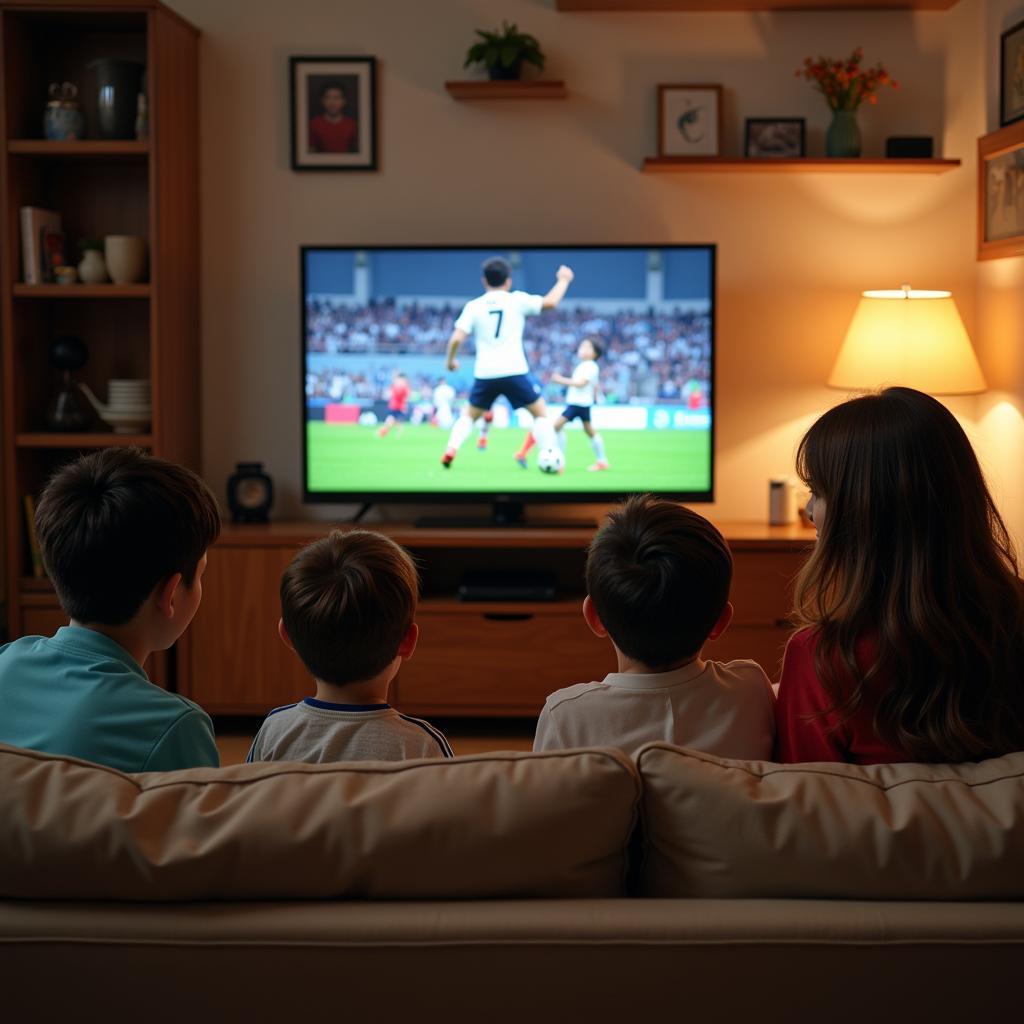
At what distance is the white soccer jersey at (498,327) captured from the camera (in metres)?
4.31

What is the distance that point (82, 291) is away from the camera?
4156 mm

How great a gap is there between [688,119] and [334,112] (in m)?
1.22

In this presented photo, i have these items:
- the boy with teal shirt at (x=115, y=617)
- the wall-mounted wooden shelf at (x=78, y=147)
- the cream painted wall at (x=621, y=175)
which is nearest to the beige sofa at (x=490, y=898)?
the boy with teal shirt at (x=115, y=617)

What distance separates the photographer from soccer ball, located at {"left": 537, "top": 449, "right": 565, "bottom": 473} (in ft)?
14.4

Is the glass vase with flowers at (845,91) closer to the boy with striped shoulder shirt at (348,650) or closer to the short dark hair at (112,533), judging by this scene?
the boy with striped shoulder shirt at (348,650)

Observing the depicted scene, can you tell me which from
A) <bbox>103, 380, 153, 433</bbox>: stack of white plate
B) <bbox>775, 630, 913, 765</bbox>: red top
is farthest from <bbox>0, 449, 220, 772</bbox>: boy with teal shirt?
<bbox>103, 380, 153, 433</bbox>: stack of white plate

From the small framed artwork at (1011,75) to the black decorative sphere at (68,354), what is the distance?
3147 mm

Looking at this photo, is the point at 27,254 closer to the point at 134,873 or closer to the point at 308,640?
the point at 308,640

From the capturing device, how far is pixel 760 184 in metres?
4.45

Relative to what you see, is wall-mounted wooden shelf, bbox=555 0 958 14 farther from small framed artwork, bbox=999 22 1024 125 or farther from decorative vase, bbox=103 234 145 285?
decorative vase, bbox=103 234 145 285

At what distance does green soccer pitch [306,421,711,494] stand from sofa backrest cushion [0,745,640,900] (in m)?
3.25

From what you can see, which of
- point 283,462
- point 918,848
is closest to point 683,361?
point 283,462

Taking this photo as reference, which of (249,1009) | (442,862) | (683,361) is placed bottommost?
(249,1009)

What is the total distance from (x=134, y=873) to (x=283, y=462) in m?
3.59
